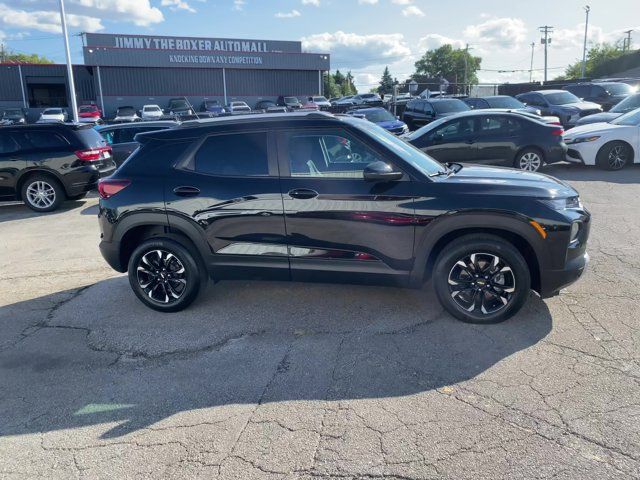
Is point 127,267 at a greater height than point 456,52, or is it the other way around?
point 456,52

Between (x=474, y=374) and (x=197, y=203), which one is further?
(x=197, y=203)

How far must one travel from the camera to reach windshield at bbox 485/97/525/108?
18094mm

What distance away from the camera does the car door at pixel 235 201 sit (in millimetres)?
4547

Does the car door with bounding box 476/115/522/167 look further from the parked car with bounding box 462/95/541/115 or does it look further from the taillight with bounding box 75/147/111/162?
the taillight with bounding box 75/147/111/162

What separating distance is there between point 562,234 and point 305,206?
2.10 m

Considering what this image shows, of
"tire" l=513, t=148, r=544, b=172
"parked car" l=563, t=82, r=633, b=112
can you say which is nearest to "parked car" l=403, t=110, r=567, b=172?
"tire" l=513, t=148, r=544, b=172

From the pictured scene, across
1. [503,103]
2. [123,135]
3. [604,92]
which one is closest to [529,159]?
[503,103]

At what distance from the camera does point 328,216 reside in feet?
14.4

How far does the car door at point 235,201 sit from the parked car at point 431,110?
14.3 m

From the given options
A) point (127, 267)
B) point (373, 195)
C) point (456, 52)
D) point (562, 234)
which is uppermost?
point (456, 52)

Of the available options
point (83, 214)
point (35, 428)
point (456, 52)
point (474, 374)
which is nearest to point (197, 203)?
point (35, 428)

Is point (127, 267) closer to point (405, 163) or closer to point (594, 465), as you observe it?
point (405, 163)

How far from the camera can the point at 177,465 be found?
113 inches

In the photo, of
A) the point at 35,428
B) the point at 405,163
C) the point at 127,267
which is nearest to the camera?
the point at 35,428
